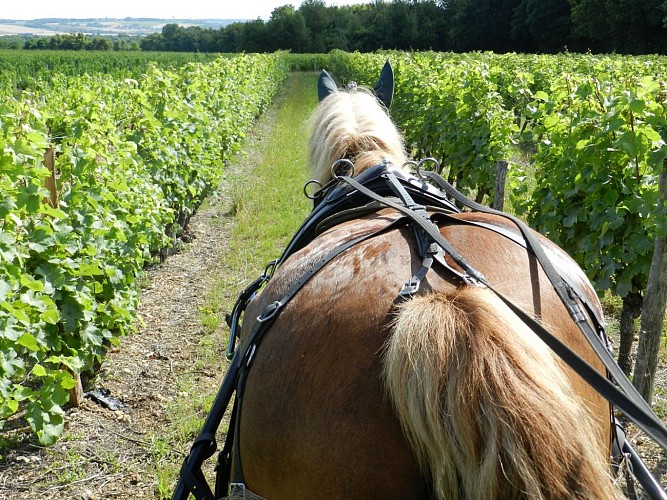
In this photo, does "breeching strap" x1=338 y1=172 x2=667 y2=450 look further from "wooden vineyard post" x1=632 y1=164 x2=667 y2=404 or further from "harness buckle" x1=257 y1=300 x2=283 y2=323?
"wooden vineyard post" x1=632 y1=164 x2=667 y2=404

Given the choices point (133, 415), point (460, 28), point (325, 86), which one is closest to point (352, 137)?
point (325, 86)

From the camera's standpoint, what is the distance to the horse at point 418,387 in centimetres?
126

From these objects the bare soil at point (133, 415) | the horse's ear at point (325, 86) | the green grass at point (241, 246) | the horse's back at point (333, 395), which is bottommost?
the bare soil at point (133, 415)

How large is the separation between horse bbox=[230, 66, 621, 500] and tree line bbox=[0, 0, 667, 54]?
144 feet

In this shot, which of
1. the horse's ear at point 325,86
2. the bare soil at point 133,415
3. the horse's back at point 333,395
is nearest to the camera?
the horse's back at point 333,395

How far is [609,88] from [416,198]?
11.4ft

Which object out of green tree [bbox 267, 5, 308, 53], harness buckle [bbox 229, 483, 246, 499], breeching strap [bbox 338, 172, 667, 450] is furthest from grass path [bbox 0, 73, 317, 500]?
green tree [bbox 267, 5, 308, 53]

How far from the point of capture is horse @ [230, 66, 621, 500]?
4.13 ft

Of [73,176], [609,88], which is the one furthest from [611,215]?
[73,176]

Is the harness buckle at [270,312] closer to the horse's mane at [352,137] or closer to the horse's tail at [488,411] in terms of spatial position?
the horse's tail at [488,411]

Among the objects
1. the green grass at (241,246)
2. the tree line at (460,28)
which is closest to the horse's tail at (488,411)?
the green grass at (241,246)

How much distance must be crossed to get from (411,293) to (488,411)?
351mm

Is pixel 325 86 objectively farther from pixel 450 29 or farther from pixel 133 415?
pixel 450 29

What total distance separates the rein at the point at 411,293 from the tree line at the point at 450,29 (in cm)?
→ 4315
